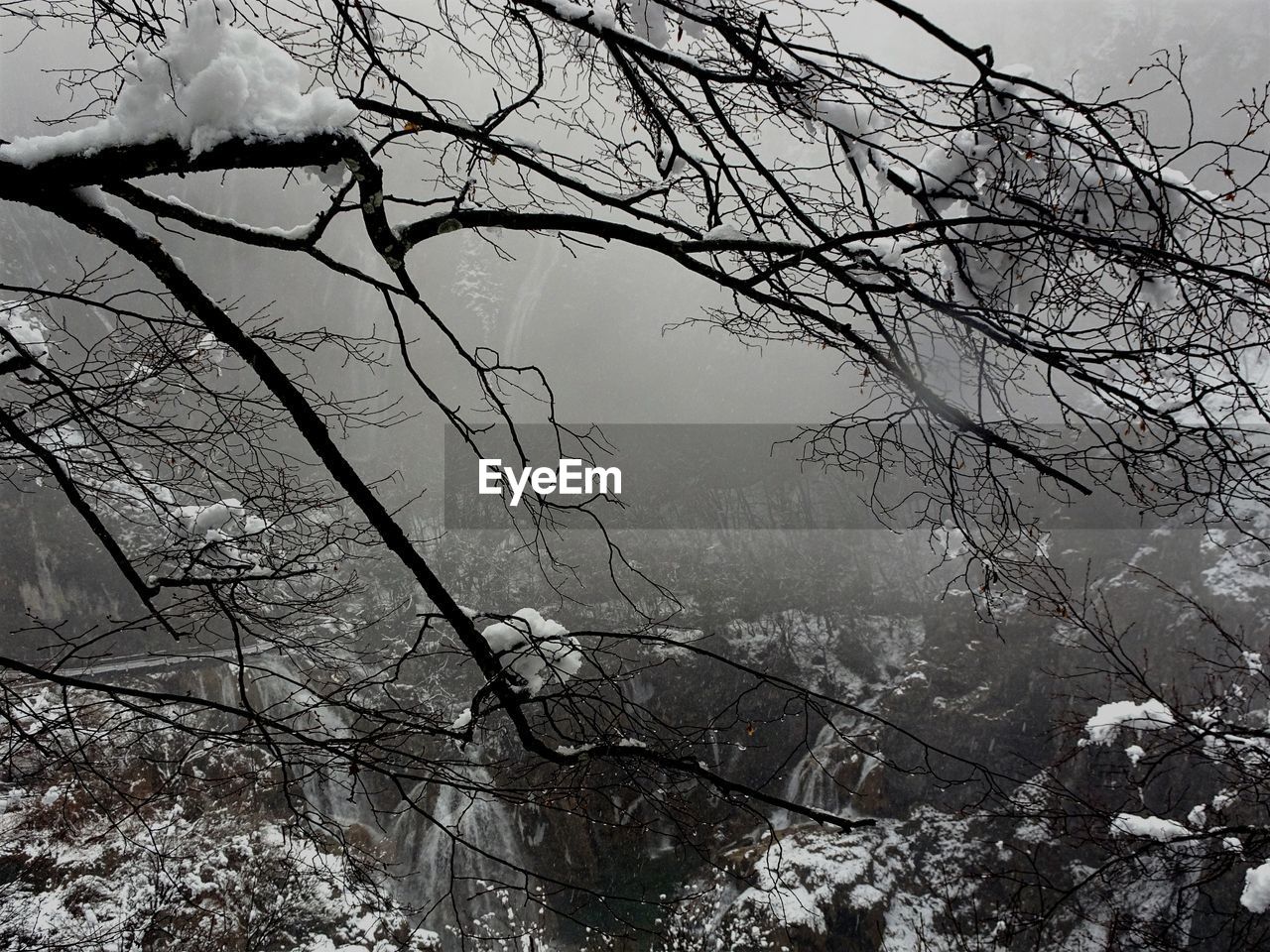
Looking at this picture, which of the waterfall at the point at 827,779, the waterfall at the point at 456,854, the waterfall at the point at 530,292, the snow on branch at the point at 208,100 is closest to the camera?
the snow on branch at the point at 208,100

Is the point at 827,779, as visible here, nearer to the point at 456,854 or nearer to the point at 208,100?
the point at 456,854

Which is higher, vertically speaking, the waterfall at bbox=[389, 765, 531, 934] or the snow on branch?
the snow on branch

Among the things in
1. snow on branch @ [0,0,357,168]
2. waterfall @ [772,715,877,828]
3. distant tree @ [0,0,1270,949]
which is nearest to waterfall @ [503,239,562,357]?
waterfall @ [772,715,877,828]

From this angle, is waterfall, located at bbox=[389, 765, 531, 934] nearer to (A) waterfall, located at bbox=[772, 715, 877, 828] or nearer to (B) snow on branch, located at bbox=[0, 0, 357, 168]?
(A) waterfall, located at bbox=[772, 715, 877, 828]

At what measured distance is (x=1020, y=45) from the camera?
78.7 feet

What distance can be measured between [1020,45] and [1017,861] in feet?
81.0

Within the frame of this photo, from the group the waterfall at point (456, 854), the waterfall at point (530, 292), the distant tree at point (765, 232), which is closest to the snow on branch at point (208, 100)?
the distant tree at point (765, 232)

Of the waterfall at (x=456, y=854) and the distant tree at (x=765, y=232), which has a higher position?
the distant tree at (x=765, y=232)

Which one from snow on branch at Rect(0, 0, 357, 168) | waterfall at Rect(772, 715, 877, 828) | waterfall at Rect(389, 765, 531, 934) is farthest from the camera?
waterfall at Rect(772, 715, 877, 828)

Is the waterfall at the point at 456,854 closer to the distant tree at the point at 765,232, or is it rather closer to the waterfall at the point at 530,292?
the distant tree at the point at 765,232

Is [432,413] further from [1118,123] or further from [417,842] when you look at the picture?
[1118,123]

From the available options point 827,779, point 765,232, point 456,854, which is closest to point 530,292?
point 456,854

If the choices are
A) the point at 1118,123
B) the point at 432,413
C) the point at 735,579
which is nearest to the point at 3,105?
the point at 432,413

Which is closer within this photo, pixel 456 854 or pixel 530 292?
pixel 456 854
